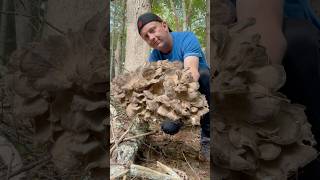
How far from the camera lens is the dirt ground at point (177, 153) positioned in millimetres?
1172

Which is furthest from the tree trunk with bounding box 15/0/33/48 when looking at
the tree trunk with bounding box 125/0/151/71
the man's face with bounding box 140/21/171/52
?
the tree trunk with bounding box 125/0/151/71

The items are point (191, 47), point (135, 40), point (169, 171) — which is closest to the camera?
point (169, 171)

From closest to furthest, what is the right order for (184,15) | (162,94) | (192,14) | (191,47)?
(162,94) < (191,47) < (184,15) < (192,14)

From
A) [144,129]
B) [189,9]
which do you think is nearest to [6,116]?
[144,129]

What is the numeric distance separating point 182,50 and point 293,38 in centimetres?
87

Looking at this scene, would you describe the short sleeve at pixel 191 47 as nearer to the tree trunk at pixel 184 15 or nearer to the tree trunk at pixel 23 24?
the tree trunk at pixel 23 24

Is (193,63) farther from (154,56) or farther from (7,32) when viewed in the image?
(7,32)

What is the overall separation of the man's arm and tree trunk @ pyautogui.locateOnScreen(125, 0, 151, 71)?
65.3 inches

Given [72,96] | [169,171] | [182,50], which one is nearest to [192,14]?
[182,50]

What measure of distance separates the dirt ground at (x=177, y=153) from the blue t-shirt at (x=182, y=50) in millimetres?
262

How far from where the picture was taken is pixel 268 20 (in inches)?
12.1

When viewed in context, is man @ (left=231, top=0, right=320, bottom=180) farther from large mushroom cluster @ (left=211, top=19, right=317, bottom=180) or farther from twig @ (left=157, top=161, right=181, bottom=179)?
twig @ (left=157, top=161, right=181, bottom=179)

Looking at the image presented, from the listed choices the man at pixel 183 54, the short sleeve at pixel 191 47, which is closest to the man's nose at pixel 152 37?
the man at pixel 183 54

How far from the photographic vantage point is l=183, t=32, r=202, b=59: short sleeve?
1137 mm
